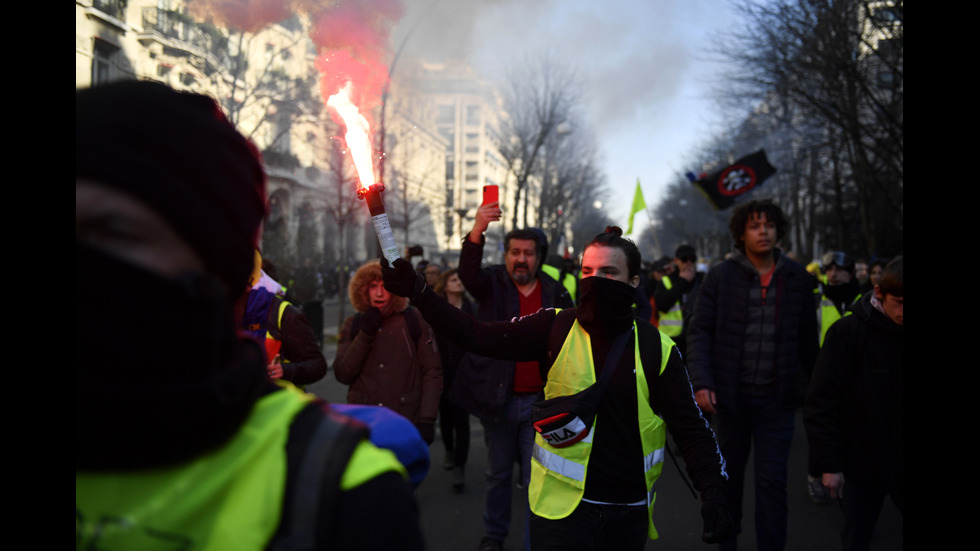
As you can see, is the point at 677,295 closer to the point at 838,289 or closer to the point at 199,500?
the point at 838,289

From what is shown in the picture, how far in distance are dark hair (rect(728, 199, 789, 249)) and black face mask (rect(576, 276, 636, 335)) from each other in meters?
1.89

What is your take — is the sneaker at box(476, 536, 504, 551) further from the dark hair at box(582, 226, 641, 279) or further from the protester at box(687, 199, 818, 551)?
the dark hair at box(582, 226, 641, 279)

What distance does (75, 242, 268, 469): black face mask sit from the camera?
87cm

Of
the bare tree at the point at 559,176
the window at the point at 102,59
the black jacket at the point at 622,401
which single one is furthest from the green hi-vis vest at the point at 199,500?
the bare tree at the point at 559,176

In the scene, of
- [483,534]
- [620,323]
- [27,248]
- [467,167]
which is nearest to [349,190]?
[483,534]

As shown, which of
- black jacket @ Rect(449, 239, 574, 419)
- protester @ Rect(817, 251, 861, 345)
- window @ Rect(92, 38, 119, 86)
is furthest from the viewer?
window @ Rect(92, 38, 119, 86)

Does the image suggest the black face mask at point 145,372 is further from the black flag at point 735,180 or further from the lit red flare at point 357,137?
the black flag at point 735,180

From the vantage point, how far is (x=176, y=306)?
0.93 metres

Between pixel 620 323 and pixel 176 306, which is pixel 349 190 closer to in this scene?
pixel 620 323

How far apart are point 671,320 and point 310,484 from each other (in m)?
7.60

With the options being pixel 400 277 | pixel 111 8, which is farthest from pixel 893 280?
pixel 111 8

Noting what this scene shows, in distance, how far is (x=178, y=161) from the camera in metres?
0.91

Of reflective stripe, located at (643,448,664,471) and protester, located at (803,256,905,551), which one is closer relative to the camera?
reflective stripe, located at (643,448,664,471)

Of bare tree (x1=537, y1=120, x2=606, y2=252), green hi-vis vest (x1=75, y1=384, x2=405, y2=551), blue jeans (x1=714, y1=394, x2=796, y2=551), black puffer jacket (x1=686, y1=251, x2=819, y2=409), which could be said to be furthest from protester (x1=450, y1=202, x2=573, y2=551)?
bare tree (x1=537, y1=120, x2=606, y2=252)
